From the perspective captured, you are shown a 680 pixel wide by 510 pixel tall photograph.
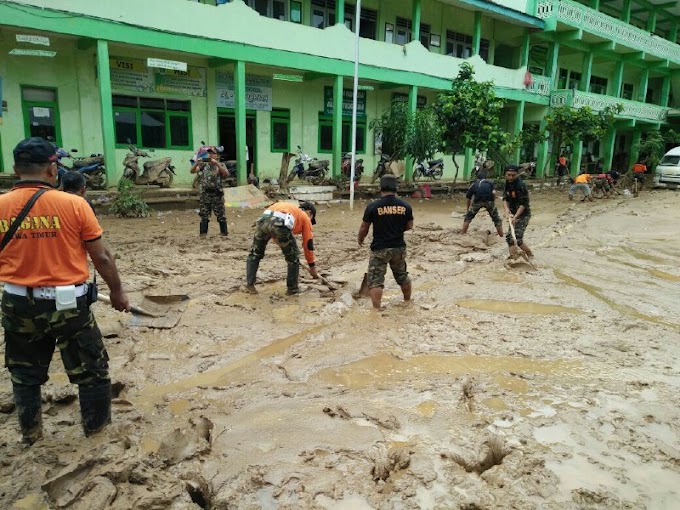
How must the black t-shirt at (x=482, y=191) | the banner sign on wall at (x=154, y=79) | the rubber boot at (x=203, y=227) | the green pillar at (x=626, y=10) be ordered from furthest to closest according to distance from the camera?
1. the green pillar at (x=626, y=10)
2. the banner sign on wall at (x=154, y=79)
3. the black t-shirt at (x=482, y=191)
4. the rubber boot at (x=203, y=227)

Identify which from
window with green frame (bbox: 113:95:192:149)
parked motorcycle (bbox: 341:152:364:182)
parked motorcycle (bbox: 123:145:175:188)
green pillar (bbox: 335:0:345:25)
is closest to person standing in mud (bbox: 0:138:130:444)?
parked motorcycle (bbox: 123:145:175:188)

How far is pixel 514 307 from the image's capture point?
5746 millimetres

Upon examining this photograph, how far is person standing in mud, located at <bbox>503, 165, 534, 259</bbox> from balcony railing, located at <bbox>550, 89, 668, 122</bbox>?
1657 centimetres

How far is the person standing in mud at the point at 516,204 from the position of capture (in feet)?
24.8

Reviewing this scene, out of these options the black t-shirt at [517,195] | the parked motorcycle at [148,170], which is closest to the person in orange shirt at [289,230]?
the black t-shirt at [517,195]

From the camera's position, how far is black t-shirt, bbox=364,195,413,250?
514 centimetres

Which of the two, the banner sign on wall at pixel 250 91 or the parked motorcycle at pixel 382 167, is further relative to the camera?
the parked motorcycle at pixel 382 167

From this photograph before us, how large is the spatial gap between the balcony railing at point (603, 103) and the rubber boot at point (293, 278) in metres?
20.1

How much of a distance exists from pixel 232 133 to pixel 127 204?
549 cm

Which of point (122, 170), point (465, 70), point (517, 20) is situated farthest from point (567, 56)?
point (122, 170)

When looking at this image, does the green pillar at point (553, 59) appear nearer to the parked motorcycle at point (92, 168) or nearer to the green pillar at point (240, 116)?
the green pillar at point (240, 116)

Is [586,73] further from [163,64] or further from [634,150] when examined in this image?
[163,64]

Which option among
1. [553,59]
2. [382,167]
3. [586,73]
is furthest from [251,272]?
[586,73]

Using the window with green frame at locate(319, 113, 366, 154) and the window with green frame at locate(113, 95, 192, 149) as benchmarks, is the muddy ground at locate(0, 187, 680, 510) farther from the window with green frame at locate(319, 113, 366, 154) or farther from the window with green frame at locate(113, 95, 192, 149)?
the window with green frame at locate(319, 113, 366, 154)
